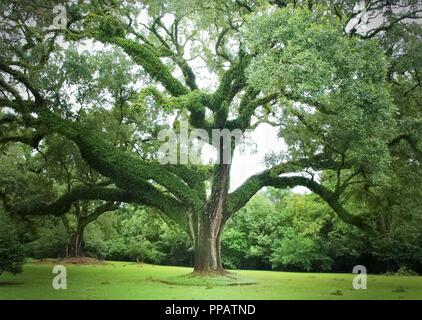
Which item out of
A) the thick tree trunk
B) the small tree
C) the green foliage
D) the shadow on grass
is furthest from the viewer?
the thick tree trunk

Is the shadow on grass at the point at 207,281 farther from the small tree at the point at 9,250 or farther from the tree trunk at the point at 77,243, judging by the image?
the tree trunk at the point at 77,243

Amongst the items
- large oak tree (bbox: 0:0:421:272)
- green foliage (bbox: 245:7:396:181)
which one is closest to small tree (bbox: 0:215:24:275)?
large oak tree (bbox: 0:0:421:272)

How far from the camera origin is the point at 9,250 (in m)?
12.7

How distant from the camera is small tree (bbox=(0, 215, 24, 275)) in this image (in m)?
12.6

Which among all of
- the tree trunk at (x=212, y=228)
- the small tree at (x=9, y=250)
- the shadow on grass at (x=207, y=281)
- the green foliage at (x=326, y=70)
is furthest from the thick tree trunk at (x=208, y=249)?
the green foliage at (x=326, y=70)

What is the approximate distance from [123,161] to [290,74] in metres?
7.90

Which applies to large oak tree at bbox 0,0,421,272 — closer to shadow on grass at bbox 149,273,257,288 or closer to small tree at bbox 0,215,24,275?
shadow on grass at bbox 149,273,257,288

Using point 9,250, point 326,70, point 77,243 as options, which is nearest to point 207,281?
point 9,250

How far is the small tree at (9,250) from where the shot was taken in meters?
12.6

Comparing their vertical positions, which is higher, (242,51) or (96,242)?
(242,51)
